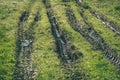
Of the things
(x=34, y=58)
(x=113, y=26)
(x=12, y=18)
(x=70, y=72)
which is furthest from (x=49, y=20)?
(x=70, y=72)

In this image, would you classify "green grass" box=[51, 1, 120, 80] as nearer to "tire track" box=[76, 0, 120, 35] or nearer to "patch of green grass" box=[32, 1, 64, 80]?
"patch of green grass" box=[32, 1, 64, 80]

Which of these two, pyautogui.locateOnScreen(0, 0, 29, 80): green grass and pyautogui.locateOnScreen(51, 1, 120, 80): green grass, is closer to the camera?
pyautogui.locateOnScreen(51, 1, 120, 80): green grass

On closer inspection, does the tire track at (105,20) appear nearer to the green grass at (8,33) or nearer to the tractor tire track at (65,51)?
the tractor tire track at (65,51)

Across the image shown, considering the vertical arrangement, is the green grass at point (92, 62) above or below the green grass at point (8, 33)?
below

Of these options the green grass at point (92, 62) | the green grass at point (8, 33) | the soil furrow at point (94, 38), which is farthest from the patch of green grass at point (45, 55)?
the soil furrow at point (94, 38)

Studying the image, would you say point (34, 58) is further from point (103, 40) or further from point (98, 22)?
point (98, 22)

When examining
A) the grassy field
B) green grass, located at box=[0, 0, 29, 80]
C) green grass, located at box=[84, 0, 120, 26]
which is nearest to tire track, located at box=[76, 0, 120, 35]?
the grassy field
